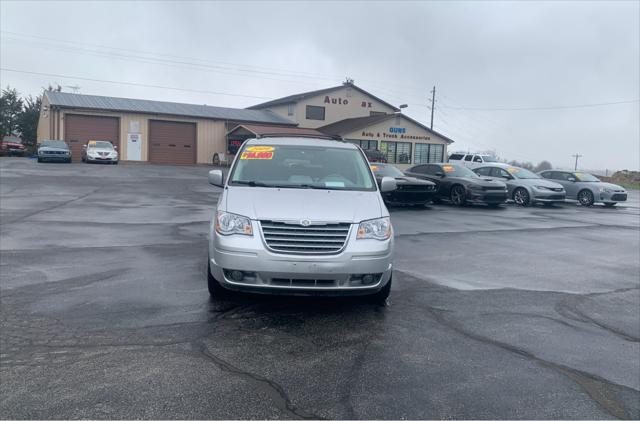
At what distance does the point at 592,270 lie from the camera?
8.55 metres

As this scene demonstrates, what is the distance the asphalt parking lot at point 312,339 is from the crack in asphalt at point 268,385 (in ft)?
0.05

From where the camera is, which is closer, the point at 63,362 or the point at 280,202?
the point at 63,362

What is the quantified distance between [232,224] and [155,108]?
38966 millimetres

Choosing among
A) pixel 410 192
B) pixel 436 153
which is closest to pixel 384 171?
pixel 410 192

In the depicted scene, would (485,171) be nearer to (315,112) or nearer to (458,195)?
(458,195)

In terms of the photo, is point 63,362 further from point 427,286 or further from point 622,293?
point 622,293

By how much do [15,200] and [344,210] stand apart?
42.1ft

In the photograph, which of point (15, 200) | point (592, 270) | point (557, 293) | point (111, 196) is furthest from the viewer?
point (111, 196)

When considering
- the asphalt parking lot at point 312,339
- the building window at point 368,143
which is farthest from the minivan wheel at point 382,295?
the building window at point 368,143

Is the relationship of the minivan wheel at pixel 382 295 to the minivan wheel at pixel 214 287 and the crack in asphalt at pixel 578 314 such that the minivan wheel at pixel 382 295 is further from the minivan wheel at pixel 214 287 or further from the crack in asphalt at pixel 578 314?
the crack in asphalt at pixel 578 314

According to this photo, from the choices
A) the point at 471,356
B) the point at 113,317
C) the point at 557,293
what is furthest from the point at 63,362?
the point at 557,293

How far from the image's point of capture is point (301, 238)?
509 centimetres

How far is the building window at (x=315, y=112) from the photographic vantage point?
1839 inches

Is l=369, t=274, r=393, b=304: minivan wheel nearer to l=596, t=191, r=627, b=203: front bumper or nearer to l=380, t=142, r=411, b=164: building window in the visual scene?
l=596, t=191, r=627, b=203: front bumper
